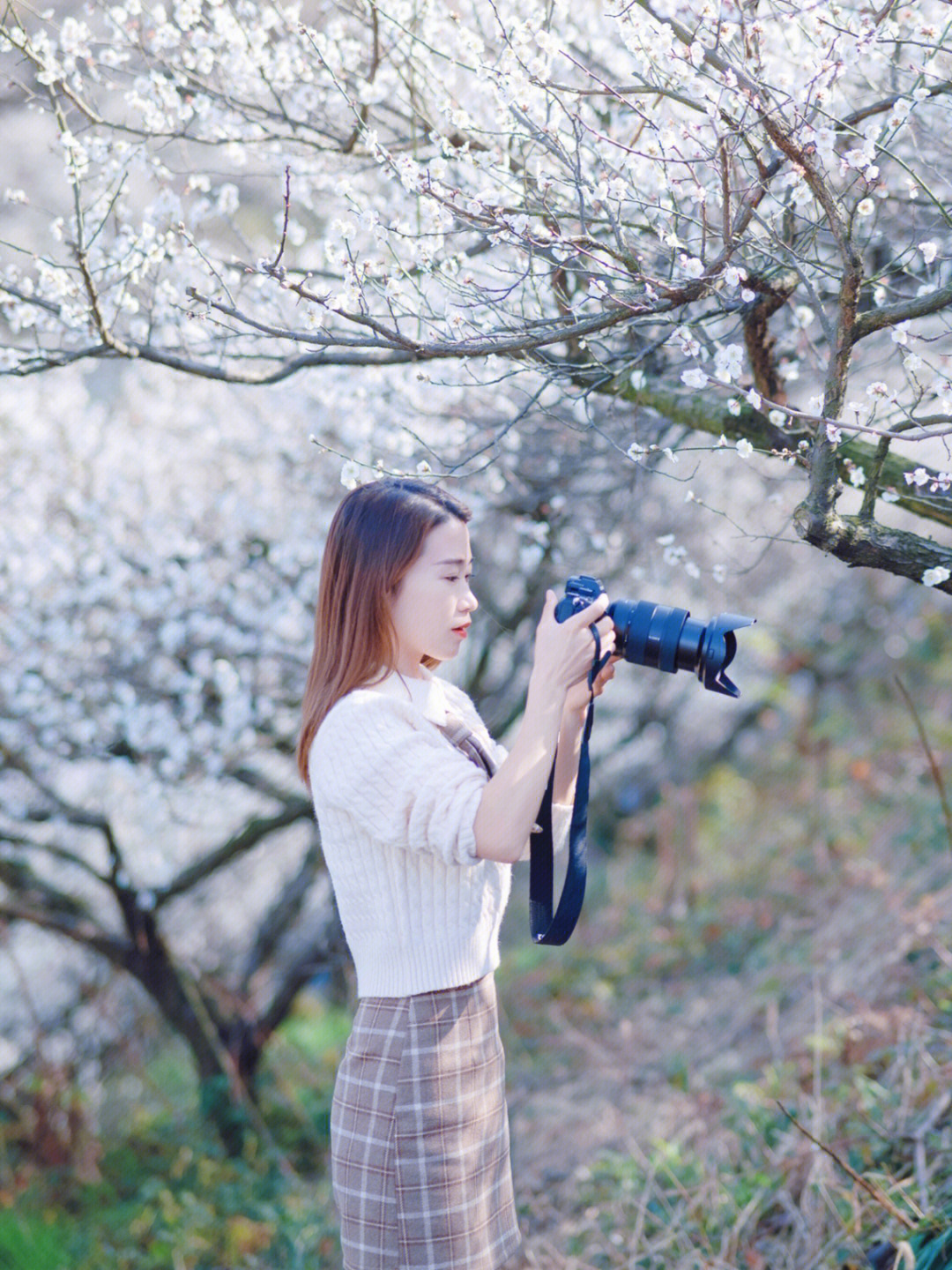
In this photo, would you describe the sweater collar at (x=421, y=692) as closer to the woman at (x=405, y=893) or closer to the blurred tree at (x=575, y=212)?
the woman at (x=405, y=893)

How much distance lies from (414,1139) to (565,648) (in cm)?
82

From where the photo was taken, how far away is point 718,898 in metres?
6.13

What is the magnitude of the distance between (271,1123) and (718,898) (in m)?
2.78

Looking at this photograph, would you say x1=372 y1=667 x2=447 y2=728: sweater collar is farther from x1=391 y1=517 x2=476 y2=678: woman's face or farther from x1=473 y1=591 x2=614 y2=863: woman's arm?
x1=473 y1=591 x2=614 y2=863: woman's arm

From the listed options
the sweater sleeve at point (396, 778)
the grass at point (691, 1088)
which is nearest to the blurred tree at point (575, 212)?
the sweater sleeve at point (396, 778)

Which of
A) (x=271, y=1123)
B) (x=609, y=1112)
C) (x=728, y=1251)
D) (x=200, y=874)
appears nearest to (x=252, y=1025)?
(x=271, y=1123)

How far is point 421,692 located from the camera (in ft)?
6.30

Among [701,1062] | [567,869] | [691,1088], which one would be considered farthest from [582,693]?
[701,1062]

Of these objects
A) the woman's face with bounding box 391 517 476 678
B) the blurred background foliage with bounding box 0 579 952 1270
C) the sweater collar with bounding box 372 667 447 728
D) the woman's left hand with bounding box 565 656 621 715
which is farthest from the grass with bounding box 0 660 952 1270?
the woman's face with bounding box 391 517 476 678

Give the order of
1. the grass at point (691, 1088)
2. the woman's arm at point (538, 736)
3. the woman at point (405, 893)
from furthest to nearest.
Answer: the grass at point (691, 1088)
the woman at point (405, 893)
the woman's arm at point (538, 736)

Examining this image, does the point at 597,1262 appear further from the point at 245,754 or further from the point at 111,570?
the point at 111,570

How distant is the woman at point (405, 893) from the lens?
175 cm

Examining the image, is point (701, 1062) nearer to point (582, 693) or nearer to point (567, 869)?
point (567, 869)

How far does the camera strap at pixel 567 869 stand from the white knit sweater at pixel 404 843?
0.07m
